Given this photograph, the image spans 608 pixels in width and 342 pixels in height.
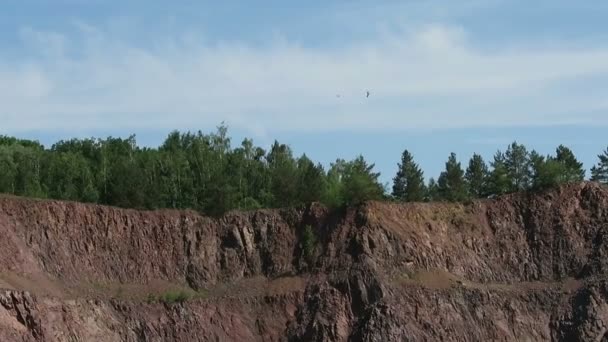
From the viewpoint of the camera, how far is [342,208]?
95312 millimetres

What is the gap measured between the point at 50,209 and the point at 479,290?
95.2ft

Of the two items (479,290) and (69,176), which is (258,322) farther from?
(69,176)

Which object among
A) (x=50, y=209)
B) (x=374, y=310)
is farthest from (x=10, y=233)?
(x=374, y=310)

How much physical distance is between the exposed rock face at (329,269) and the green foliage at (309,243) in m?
0.28

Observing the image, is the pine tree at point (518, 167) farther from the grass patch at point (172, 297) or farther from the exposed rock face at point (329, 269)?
the grass patch at point (172, 297)

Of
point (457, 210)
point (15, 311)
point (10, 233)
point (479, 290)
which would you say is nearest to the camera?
point (15, 311)

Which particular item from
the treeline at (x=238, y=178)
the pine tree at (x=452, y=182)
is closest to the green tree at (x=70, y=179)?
the treeline at (x=238, y=178)

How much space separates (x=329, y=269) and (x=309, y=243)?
123 inches

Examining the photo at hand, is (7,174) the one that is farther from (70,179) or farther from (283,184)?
(283,184)

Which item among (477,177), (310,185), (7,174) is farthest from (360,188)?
(7,174)

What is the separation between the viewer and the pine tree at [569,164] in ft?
341

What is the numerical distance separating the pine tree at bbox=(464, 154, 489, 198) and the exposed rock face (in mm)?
9238

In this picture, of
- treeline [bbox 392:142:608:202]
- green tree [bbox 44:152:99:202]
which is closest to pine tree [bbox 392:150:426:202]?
treeline [bbox 392:142:608:202]

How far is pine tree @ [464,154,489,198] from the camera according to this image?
10806cm
